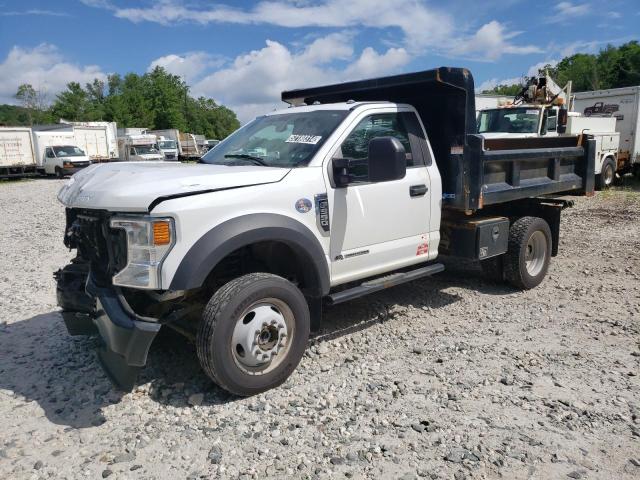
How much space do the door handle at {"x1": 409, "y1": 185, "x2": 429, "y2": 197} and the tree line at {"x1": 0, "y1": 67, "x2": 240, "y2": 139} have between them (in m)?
66.1

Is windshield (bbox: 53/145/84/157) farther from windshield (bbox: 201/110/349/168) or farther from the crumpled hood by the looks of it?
the crumpled hood

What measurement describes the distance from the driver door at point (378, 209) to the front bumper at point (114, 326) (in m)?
1.61

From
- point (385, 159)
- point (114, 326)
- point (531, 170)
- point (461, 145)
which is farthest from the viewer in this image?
point (531, 170)

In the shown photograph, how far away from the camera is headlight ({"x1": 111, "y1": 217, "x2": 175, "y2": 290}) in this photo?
333 cm

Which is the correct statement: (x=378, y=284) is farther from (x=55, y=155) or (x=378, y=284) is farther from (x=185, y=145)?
(x=185, y=145)

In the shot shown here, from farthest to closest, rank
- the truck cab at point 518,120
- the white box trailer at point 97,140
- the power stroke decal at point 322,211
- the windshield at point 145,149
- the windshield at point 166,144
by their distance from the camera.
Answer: the windshield at point 166,144 → the windshield at point 145,149 → the white box trailer at point 97,140 → the truck cab at point 518,120 → the power stroke decal at point 322,211

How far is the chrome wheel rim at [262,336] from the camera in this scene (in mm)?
3676

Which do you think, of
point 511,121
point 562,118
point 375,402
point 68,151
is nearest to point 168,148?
point 68,151

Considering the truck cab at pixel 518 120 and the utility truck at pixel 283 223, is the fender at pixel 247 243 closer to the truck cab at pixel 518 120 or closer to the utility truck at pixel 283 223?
the utility truck at pixel 283 223

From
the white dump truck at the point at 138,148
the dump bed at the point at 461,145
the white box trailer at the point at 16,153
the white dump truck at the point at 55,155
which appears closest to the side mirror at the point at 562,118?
the dump bed at the point at 461,145

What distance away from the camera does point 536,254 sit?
651cm

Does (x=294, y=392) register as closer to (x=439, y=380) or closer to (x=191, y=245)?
(x=439, y=380)

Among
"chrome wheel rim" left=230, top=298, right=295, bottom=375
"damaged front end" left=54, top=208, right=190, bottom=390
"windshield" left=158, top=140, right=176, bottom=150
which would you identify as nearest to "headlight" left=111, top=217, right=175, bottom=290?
"damaged front end" left=54, top=208, right=190, bottom=390

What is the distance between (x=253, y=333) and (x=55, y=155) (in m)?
29.7
